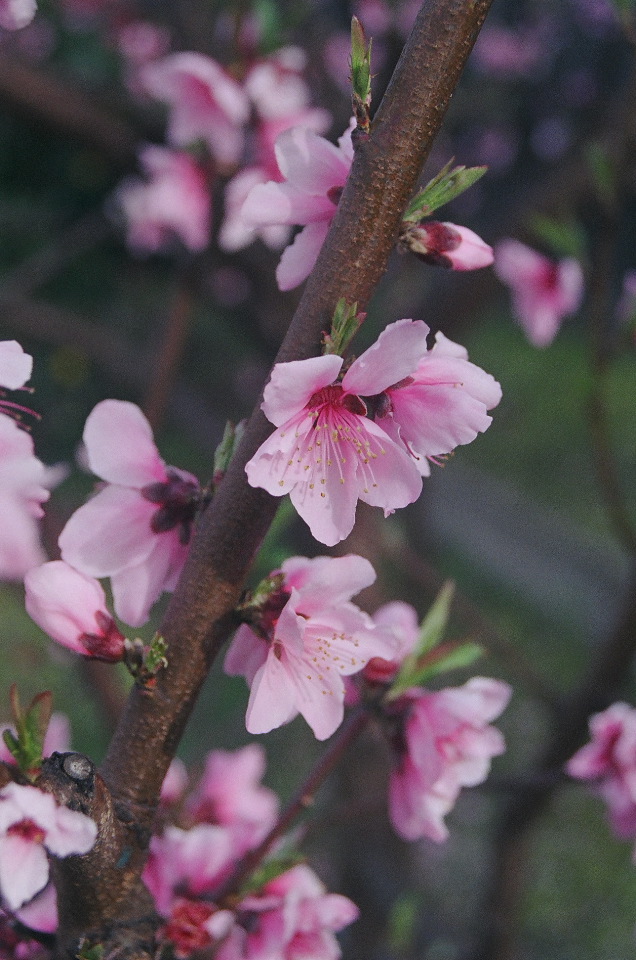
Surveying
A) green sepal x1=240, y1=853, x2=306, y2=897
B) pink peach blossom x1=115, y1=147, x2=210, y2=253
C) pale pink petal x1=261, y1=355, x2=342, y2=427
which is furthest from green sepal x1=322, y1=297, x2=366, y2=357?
pink peach blossom x1=115, y1=147, x2=210, y2=253

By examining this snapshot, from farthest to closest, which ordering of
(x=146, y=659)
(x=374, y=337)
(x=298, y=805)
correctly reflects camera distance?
1. (x=374, y=337)
2. (x=298, y=805)
3. (x=146, y=659)

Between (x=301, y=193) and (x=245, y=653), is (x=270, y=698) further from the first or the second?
(x=301, y=193)

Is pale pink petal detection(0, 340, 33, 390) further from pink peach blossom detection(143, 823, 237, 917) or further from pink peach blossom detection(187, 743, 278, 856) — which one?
pink peach blossom detection(187, 743, 278, 856)

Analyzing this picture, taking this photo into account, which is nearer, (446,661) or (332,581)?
(332,581)

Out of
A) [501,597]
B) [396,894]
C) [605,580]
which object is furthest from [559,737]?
[605,580]

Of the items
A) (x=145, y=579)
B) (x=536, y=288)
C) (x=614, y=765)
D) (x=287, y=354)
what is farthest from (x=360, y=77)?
(x=536, y=288)

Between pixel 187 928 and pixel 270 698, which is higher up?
pixel 270 698

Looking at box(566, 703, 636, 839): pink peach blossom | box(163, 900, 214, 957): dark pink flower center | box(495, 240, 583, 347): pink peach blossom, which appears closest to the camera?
box(163, 900, 214, 957): dark pink flower center
